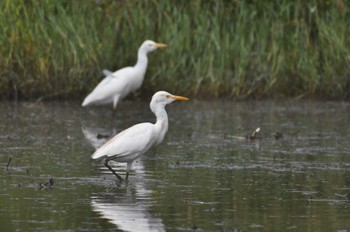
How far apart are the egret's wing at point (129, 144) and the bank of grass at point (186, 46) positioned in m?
6.61

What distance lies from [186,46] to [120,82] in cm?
176

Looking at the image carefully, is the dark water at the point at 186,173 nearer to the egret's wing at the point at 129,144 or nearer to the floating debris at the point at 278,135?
the floating debris at the point at 278,135

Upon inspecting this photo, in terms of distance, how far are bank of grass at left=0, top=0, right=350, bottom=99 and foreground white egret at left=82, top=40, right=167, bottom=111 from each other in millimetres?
706

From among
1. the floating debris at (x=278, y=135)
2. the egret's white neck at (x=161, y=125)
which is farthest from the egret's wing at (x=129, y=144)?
the floating debris at (x=278, y=135)

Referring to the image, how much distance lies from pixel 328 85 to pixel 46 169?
8323mm

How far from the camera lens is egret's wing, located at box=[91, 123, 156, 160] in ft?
31.3

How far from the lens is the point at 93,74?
16.9 m

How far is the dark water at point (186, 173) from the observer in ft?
24.2

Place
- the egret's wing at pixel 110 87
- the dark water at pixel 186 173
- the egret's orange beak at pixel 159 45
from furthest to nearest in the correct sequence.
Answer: the egret's orange beak at pixel 159 45, the egret's wing at pixel 110 87, the dark water at pixel 186 173

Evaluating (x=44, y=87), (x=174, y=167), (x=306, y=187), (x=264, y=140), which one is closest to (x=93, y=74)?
(x=44, y=87)

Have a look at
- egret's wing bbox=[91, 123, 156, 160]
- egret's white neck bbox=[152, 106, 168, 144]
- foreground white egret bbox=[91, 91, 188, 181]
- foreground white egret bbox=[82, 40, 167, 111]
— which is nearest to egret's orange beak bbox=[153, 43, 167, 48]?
foreground white egret bbox=[82, 40, 167, 111]

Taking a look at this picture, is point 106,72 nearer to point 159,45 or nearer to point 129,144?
point 159,45

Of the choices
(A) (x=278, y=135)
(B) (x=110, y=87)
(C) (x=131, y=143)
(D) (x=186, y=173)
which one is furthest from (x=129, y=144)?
(B) (x=110, y=87)

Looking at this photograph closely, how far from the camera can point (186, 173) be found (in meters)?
9.85
